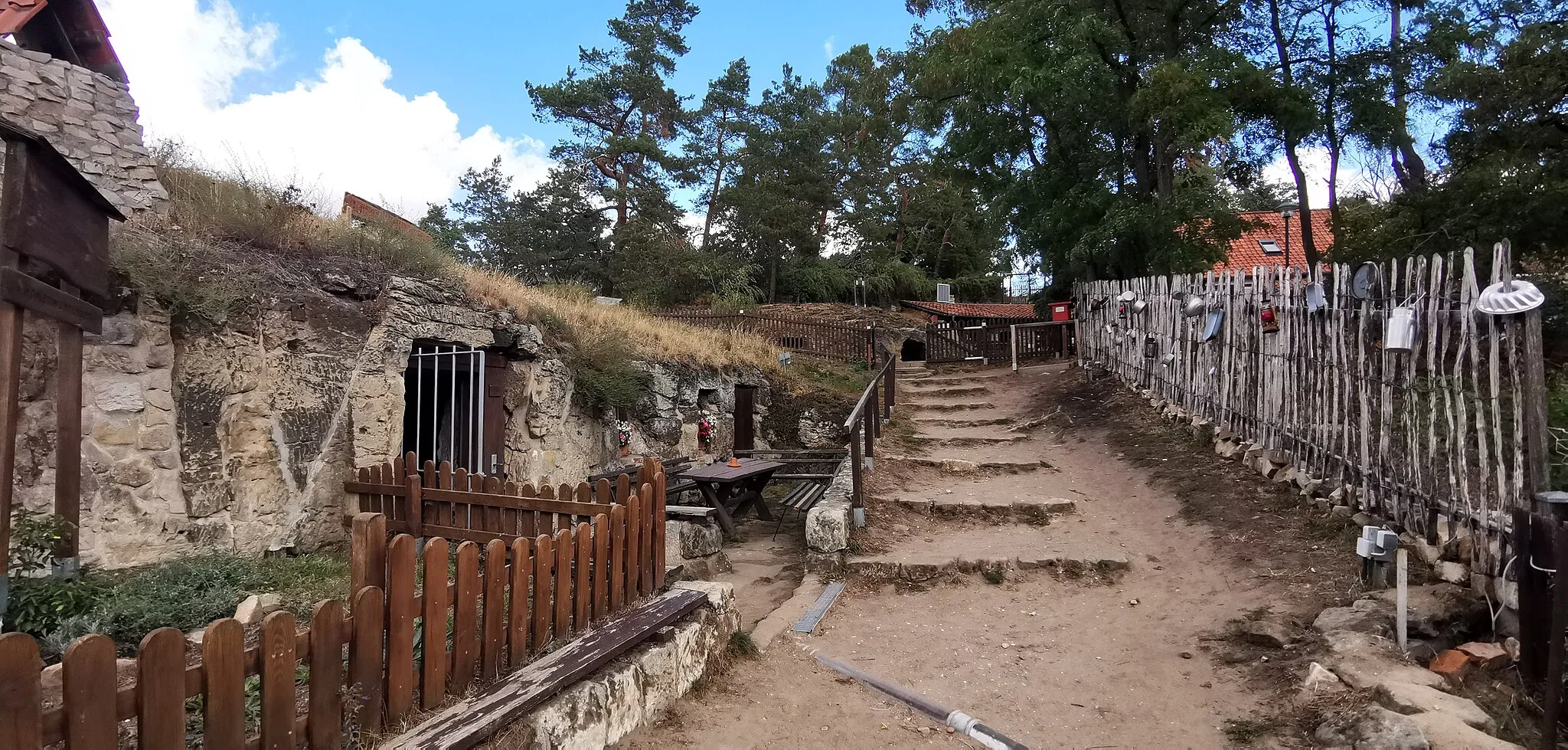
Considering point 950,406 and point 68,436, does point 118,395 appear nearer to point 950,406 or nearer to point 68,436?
point 68,436

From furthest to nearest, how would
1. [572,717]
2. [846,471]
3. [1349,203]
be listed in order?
[1349,203] < [846,471] < [572,717]

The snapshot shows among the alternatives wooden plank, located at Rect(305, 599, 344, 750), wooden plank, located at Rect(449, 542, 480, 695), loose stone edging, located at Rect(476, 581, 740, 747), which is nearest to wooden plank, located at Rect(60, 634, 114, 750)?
wooden plank, located at Rect(305, 599, 344, 750)

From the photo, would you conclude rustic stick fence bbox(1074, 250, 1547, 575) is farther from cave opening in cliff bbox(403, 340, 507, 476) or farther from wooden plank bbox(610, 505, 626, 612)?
cave opening in cliff bbox(403, 340, 507, 476)

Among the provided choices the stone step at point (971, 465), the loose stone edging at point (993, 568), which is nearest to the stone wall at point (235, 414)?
the loose stone edging at point (993, 568)

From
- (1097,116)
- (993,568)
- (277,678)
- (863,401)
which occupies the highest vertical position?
(1097,116)

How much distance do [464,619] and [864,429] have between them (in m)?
5.54

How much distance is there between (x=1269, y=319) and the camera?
6227 millimetres

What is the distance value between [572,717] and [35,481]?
3.88 meters

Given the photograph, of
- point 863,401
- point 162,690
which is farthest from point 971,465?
point 162,690

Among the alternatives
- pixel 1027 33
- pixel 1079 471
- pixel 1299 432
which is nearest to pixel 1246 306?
pixel 1299 432

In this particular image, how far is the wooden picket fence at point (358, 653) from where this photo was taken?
5.47ft

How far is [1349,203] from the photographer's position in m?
18.6

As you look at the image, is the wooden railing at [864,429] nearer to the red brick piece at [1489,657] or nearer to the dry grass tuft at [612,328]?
the dry grass tuft at [612,328]

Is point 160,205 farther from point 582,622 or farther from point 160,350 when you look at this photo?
point 582,622
